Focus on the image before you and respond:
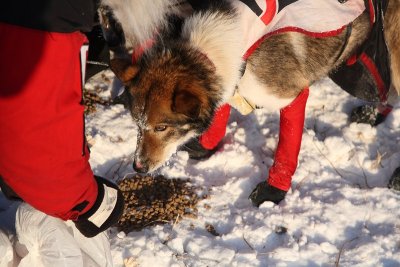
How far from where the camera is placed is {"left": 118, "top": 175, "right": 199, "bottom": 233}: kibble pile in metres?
2.83

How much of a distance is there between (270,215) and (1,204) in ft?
5.64

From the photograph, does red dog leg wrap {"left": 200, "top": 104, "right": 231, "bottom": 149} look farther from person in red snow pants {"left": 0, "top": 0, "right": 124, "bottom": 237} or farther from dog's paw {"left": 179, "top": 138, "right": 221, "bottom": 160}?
person in red snow pants {"left": 0, "top": 0, "right": 124, "bottom": 237}

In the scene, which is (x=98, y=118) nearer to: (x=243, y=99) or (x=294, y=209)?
(x=243, y=99)

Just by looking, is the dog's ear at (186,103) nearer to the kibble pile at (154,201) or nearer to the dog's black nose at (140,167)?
the dog's black nose at (140,167)

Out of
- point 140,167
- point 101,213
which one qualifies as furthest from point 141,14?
point 140,167

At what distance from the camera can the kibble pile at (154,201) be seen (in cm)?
283

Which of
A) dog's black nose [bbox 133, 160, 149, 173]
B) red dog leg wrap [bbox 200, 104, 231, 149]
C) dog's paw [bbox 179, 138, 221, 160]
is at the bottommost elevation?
dog's paw [bbox 179, 138, 221, 160]

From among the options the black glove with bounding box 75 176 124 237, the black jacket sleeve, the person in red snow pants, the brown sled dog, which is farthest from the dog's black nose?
the black jacket sleeve

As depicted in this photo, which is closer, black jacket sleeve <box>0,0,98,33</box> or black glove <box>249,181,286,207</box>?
black jacket sleeve <box>0,0,98,33</box>

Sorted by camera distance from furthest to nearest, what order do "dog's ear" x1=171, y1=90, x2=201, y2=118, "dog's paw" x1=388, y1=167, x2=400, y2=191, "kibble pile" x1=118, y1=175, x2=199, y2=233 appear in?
"dog's paw" x1=388, y1=167, x2=400, y2=191 → "kibble pile" x1=118, y1=175, x2=199, y2=233 → "dog's ear" x1=171, y1=90, x2=201, y2=118

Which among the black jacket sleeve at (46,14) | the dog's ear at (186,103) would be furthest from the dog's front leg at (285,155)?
the black jacket sleeve at (46,14)

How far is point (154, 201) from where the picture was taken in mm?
2936

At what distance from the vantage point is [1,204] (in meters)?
2.79

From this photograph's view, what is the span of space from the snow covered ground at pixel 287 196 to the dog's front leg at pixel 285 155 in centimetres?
8
